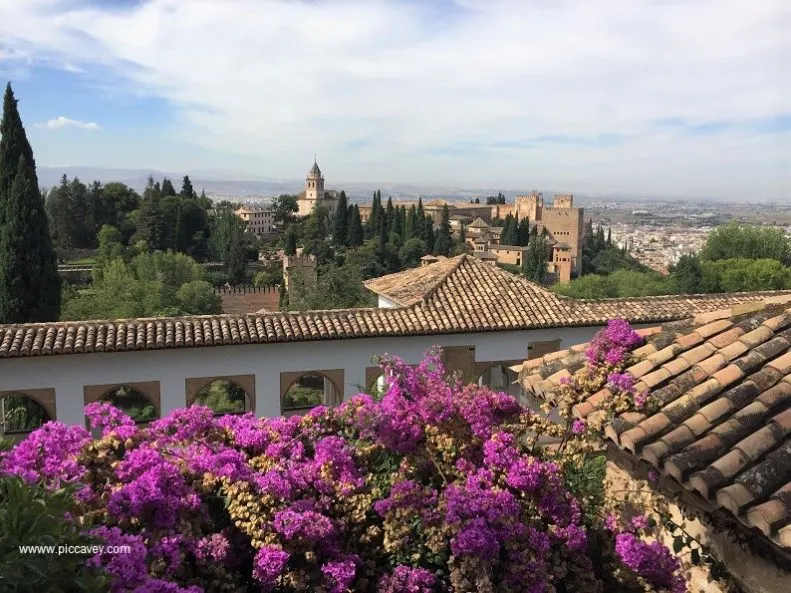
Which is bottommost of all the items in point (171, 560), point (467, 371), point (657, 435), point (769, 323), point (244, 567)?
point (467, 371)

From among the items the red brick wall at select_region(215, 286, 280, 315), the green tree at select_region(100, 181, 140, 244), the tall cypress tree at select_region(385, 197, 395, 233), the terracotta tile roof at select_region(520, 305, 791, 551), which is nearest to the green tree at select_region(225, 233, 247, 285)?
the red brick wall at select_region(215, 286, 280, 315)

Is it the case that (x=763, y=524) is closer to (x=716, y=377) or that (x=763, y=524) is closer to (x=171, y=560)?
(x=716, y=377)

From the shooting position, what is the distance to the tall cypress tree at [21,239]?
26875 mm

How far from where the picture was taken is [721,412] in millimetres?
3732

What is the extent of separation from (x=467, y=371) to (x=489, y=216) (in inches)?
4754

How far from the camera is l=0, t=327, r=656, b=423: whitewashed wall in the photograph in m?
11.2

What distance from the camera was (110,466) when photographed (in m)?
3.41

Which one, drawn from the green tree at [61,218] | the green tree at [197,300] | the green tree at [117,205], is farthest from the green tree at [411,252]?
the green tree at [61,218]

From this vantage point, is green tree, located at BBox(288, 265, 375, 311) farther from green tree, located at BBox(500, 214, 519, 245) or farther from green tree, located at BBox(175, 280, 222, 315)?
green tree, located at BBox(500, 214, 519, 245)

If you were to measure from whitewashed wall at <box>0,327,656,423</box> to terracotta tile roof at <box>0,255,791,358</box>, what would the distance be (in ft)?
1.05

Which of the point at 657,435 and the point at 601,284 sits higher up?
the point at 657,435

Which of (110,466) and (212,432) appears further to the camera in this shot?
(212,432)

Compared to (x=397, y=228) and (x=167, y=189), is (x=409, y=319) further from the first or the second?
(x=167, y=189)

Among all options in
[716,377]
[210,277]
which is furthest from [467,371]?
[210,277]
